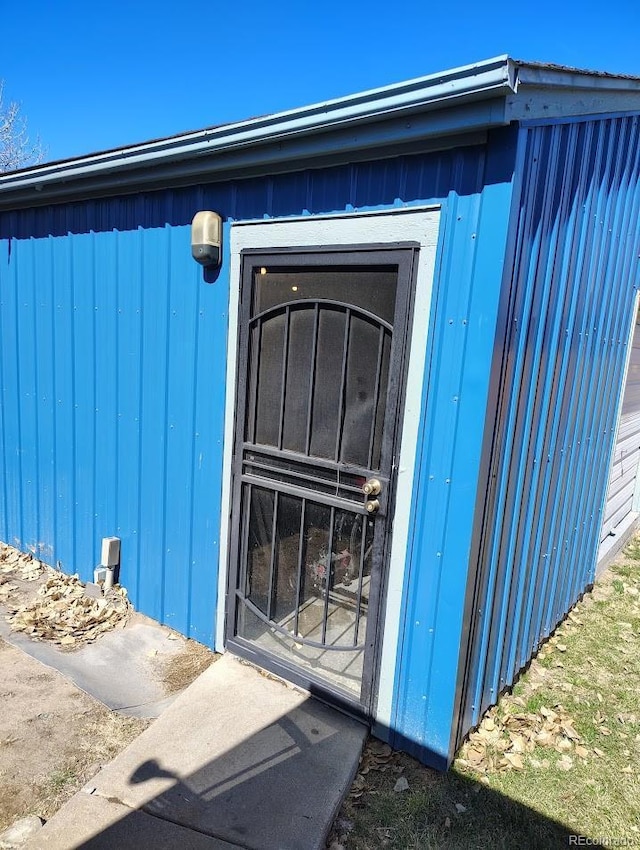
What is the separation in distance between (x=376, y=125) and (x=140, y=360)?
2.06 metres

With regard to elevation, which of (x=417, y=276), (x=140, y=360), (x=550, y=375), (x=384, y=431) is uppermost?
(x=417, y=276)

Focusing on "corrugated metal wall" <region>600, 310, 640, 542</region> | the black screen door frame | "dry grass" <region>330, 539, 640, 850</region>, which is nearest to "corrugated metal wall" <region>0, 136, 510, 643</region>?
the black screen door frame

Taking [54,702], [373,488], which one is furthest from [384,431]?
[54,702]

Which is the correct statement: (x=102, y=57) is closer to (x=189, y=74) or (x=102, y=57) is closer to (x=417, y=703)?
(x=189, y=74)

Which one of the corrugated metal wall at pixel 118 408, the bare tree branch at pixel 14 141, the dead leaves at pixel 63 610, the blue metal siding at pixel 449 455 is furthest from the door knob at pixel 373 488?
the bare tree branch at pixel 14 141

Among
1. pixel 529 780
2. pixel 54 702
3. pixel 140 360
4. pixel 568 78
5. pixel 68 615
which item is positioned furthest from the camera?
pixel 68 615

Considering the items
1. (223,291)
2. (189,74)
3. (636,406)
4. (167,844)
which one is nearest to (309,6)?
(189,74)

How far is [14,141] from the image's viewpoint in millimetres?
14469

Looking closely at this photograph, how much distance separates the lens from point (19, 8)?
6090mm

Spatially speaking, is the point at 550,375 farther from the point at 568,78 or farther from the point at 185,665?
the point at 185,665

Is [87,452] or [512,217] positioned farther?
[87,452]

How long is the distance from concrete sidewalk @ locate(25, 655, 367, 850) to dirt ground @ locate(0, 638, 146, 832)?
167 mm

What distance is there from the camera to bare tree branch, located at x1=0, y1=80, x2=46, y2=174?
14.0m

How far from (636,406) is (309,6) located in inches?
200
